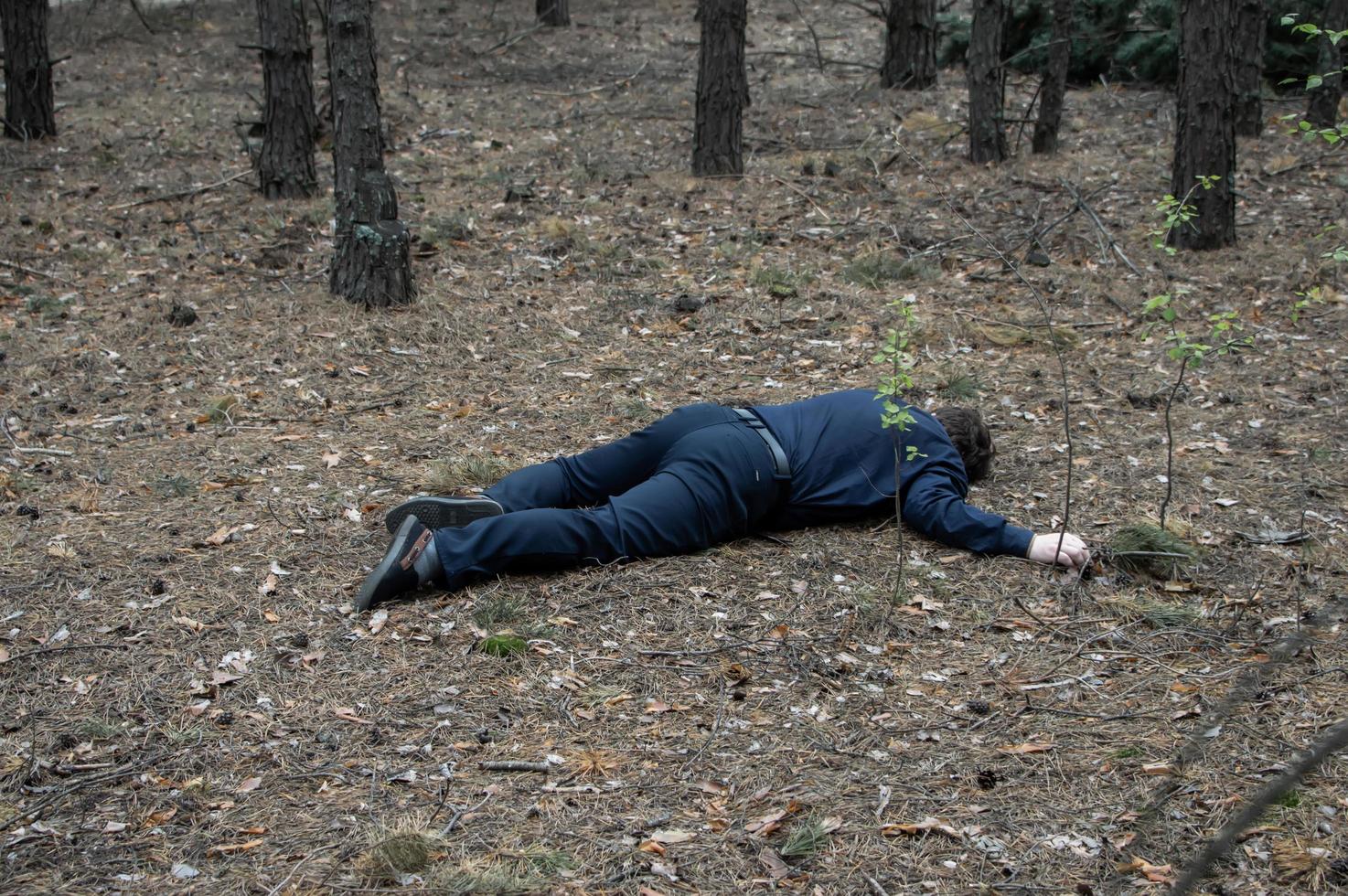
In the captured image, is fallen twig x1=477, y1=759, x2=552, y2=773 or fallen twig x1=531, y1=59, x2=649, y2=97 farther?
fallen twig x1=531, y1=59, x2=649, y2=97

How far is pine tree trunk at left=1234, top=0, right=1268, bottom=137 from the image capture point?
782 cm

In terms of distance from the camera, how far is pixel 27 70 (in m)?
10.8

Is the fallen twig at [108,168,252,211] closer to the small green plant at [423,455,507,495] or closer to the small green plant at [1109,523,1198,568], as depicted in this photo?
the small green plant at [423,455,507,495]

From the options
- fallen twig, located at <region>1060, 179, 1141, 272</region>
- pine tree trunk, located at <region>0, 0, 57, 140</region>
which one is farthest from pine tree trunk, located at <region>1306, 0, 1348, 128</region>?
pine tree trunk, located at <region>0, 0, 57, 140</region>

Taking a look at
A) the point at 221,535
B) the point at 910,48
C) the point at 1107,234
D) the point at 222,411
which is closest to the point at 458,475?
the point at 221,535

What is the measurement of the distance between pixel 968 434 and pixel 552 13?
13841mm

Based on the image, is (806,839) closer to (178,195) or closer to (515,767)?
(515,767)

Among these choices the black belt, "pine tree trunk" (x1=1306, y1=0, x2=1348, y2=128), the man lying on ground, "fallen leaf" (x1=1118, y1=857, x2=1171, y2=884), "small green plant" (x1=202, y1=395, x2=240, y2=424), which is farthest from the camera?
"pine tree trunk" (x1=1306, y1=0, x2=1348, y2=128)

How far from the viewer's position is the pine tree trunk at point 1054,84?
9719mm

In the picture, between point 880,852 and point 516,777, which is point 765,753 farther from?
point 516,777

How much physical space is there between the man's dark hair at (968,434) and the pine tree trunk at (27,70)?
9.80 meters

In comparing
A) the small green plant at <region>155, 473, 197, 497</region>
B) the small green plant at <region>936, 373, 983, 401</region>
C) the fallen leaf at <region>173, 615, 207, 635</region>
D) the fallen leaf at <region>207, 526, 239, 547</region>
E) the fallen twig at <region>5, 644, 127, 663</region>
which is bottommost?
the fallen twig at <region>5, 644, 127, 663</region>

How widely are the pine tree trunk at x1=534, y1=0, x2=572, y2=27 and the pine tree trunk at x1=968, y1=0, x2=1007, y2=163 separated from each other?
27.7 ft

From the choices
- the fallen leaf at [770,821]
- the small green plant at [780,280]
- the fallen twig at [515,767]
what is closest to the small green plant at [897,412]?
the fallen leaf at [770,821]
